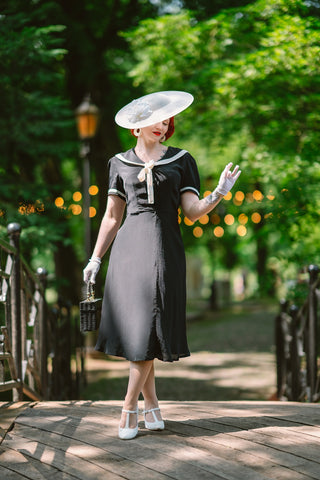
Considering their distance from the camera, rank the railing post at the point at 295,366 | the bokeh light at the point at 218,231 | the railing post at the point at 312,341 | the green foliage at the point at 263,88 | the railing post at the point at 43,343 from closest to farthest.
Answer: the railing post at the point at 312,341, the railing post at the point at 43,343, the railing post at the point at 295,366, the green foliage at the point at 263,88, the bokeh light at the point at 218,231

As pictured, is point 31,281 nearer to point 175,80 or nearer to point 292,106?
point 292,106

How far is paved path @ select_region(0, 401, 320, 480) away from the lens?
8.67 feet

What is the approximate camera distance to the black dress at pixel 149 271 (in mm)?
3203

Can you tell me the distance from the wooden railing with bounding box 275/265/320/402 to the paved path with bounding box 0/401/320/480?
68.2 inches

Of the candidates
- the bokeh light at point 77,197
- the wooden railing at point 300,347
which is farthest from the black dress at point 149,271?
the bokeh light at point 77,197

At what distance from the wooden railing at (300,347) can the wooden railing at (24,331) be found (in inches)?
99.9

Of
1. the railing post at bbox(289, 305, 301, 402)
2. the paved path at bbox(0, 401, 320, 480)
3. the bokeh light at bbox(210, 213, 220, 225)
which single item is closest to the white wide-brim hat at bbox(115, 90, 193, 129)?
the paved path at bbox(0, 401, 320, 480)

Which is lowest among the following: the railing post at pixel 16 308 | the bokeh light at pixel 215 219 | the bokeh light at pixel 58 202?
the railing post at pixel 16 308

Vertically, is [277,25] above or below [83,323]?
above

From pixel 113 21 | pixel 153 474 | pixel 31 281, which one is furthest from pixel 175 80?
pixel 153 474

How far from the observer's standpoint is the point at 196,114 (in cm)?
1114

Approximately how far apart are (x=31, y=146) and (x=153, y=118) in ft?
16.4

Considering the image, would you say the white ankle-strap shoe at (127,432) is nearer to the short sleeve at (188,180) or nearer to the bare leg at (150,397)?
the bare leg at (150,397)

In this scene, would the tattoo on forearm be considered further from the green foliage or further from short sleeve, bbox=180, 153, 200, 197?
the green foliage
